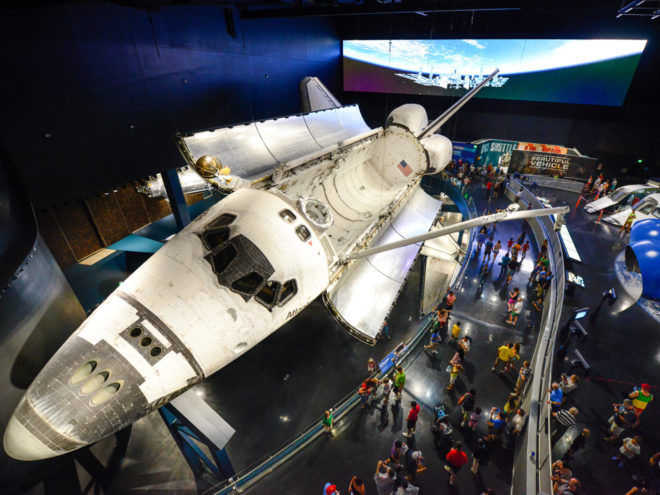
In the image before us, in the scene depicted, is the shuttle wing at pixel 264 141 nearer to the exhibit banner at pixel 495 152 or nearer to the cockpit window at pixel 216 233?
the cockpit window at pixel 216 233

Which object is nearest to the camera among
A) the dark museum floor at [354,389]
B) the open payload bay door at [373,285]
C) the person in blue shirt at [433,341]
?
the dark museum floor at [354,389]

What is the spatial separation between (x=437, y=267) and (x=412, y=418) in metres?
9.03

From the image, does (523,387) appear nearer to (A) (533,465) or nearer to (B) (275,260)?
(A) (533,465)

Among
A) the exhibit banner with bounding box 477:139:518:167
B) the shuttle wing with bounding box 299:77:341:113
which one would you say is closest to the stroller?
the shuttle wing with bounding box 299:77:341:113

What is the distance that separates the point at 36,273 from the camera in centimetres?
538

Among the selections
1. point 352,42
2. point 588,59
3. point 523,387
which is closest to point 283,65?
point 352,42

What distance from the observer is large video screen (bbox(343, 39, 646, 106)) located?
20.1 m

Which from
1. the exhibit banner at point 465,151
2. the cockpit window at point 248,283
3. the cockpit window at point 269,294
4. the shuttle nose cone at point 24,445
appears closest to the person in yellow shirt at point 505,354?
the cockpit window at point 269,294

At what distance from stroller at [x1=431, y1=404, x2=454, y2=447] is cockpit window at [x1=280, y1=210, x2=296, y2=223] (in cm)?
644

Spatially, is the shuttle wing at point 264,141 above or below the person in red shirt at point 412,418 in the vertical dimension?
above

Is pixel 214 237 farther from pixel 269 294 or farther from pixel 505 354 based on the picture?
pixel 505 354

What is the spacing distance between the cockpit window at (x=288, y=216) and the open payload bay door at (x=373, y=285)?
2403mm

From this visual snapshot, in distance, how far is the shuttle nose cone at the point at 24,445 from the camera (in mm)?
4031

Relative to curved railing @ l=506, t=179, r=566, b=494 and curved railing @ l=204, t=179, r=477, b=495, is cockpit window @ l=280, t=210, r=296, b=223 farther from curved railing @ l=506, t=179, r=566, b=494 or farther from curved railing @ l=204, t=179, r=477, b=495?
curved railing @ l=506, t=179, r=566, b=494
